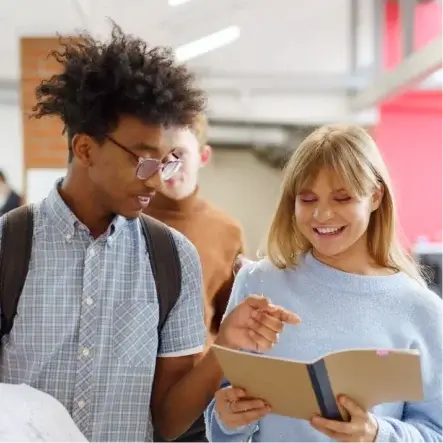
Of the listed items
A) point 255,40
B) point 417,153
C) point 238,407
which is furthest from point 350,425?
point 417,153

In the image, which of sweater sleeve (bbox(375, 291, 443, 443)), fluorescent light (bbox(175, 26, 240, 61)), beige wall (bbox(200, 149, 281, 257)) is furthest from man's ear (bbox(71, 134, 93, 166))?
beige wall (bbox(200, 149, 281, 257))

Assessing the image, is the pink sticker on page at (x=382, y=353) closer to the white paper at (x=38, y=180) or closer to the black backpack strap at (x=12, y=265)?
the black backpack strap at (x=12, y=265)

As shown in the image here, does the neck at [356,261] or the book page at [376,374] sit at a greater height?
the neck at [356,261]

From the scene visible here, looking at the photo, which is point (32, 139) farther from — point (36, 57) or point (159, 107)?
point (159, 107)

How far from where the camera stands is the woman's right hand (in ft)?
4.26

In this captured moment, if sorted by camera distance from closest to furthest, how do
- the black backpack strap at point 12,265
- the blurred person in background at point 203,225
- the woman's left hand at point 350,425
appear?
the woman's left hand at point 350,425, the black backpack strap at point 12,265, the blurred person in background at point 203,225

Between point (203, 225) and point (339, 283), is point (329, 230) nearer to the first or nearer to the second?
point (339, 283)

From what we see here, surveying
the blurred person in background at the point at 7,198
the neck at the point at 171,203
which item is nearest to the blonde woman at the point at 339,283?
the neck at the point at 171,203

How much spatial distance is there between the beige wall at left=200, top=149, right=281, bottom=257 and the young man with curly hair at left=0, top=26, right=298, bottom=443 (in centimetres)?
634

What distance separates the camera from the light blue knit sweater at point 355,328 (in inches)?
54.9

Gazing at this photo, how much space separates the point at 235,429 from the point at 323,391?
1.05 feet

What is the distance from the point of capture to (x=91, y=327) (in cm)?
135

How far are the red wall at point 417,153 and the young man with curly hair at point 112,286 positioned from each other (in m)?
5.36

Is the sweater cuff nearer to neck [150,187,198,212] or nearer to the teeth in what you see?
the teeth
